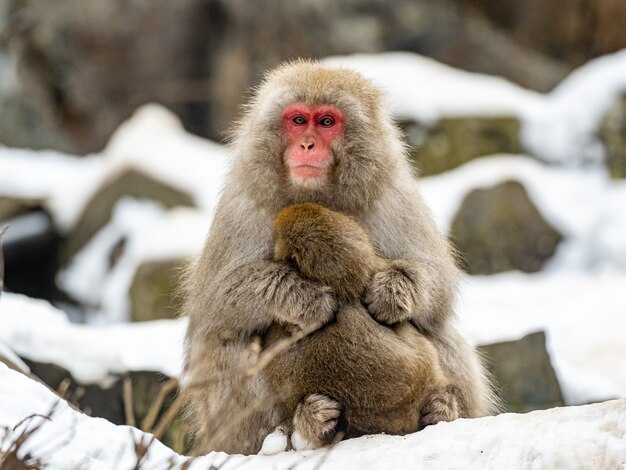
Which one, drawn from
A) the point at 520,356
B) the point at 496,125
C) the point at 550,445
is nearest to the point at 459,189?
the point at 496,125

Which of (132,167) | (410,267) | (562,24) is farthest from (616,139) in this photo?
(410,267)

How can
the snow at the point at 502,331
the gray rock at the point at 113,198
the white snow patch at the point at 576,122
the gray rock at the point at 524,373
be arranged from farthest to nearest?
the white snow patch at the point at 576,122 < the gray rock at the point at 113,198 < the gray rock at the point at 524,373 < the snow at the point at 502,331

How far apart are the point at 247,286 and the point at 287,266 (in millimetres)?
169

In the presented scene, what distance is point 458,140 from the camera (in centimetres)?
1027

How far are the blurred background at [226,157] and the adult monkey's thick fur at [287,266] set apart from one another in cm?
54

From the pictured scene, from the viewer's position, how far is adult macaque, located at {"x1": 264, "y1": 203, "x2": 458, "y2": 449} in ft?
13.3

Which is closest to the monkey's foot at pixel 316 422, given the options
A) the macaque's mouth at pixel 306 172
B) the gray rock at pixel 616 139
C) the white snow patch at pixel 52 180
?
the macaque's mouth at pixel 306 172

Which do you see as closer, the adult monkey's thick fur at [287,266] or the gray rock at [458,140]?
the adult monkey's thick fur at [287,266]

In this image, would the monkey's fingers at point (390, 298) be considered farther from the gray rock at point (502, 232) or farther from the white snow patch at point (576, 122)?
the white snow patch at point (576, 122)

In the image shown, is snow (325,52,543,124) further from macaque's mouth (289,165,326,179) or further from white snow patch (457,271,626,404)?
macaque's mouth (289,165,326,179)

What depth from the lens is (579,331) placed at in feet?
23.7

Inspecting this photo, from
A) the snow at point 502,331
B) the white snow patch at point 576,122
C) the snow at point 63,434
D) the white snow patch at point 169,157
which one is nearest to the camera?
the snow at point 63,434

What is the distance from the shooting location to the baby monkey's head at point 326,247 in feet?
13.3

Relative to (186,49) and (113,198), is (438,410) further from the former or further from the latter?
(186,49)
